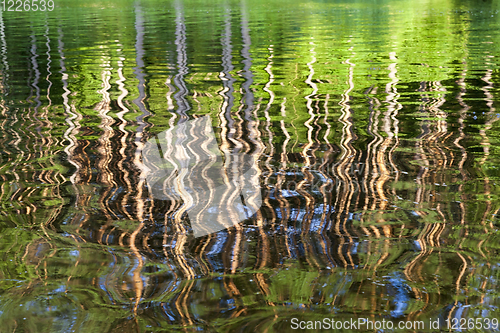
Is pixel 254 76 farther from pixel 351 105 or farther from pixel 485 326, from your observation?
pixel 485 326

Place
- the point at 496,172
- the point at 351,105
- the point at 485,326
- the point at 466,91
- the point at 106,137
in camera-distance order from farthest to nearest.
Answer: the point at 466,91 < the point at 351,105 < the point at 106,137 < the point at 496,172 < the point at 485,326

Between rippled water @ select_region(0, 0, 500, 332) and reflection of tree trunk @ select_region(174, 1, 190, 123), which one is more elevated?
reflection of tree trunk @ select_region(174, 1, 190, 123)

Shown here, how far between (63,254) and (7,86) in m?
9.76

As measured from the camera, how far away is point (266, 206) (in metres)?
5.07

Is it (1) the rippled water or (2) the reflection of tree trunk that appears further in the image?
(2) the reflection of tree trunk

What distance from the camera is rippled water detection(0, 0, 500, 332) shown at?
136 inches

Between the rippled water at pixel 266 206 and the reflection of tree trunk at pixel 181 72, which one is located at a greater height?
the reflection of tree trunk at pixel 181 72

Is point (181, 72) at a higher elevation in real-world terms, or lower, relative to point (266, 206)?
higher

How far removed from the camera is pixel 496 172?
19.4ft

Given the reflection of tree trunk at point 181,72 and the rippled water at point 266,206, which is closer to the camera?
the rippled water at point 266,206

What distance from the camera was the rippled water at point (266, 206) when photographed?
346 centimetres

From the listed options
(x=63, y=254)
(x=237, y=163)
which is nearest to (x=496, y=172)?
(x=237, y=163)

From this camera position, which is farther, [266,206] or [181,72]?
[181,72]

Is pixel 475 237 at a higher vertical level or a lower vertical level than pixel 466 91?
lower
